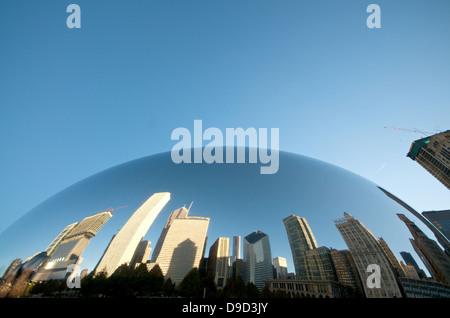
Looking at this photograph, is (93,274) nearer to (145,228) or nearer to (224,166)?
(145,228)

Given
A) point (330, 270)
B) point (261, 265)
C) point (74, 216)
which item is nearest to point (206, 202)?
point (261, 265)

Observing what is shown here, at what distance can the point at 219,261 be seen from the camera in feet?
8.57

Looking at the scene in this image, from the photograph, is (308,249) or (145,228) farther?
(145,228)

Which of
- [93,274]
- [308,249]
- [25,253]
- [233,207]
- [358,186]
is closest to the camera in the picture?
[93,274]

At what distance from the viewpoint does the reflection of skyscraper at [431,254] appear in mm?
2795

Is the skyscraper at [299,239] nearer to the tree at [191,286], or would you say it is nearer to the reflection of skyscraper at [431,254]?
the tree at [191,286]

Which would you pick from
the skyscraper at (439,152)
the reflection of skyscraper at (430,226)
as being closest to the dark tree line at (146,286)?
the reflection of skyscraper at (430,226)

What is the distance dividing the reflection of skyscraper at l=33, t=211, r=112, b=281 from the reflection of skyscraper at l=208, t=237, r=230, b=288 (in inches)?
83.1

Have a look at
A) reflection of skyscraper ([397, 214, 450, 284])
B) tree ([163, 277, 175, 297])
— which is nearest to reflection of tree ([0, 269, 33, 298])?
tree ([163, 277, 175, 297])

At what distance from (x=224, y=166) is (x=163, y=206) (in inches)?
70.7

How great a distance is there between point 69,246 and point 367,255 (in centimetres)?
500

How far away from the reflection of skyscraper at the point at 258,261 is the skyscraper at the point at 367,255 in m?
1.38

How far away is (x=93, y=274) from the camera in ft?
8.35

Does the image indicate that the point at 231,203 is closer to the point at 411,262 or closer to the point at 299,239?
the point at 299,239
